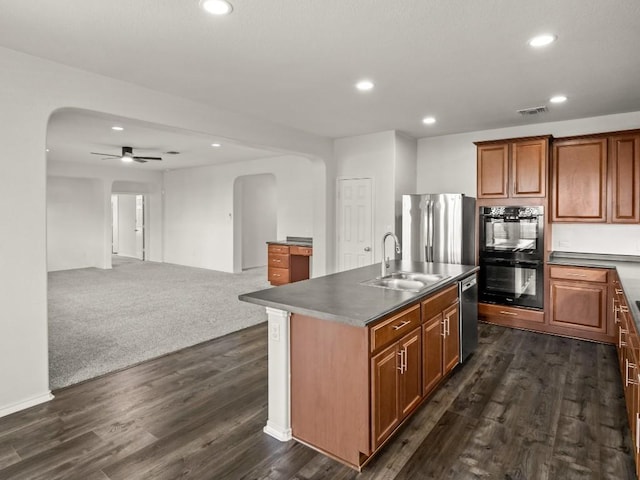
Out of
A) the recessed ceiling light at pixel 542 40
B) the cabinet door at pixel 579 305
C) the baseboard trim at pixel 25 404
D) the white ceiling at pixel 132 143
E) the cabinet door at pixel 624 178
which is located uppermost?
the white ceiling at pixel 132 143

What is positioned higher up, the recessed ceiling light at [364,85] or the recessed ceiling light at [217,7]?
the recessed ceiling light at [364,85]

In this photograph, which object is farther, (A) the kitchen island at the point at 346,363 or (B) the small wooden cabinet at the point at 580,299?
(B) the small wooden cabinet at the point at 580,299

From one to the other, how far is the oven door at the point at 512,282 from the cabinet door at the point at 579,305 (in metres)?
0.17

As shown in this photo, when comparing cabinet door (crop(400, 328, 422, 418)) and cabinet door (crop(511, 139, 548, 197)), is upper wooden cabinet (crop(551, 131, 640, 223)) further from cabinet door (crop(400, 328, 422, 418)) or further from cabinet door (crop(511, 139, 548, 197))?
cabinet door (crop(400, 328, 422, 418))

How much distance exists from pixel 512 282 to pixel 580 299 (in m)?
0.71

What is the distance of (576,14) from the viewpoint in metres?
2.23

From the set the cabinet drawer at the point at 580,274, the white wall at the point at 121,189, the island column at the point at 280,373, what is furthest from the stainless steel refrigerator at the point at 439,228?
the white wall at the point at 121,189

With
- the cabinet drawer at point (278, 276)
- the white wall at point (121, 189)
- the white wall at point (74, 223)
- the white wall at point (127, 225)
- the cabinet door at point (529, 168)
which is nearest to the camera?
the cabinet door at point (529, 168)

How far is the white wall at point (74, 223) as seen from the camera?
31.1 feet

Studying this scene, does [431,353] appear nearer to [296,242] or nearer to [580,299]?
[580,299]

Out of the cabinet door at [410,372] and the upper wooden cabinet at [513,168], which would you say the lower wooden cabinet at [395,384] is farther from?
the upper wooden cabinet at [513,168]

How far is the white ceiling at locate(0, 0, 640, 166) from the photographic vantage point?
7.24 ft

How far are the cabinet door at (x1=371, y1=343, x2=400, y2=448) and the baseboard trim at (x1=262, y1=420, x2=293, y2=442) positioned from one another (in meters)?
0.58

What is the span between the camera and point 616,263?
4.18 metres
